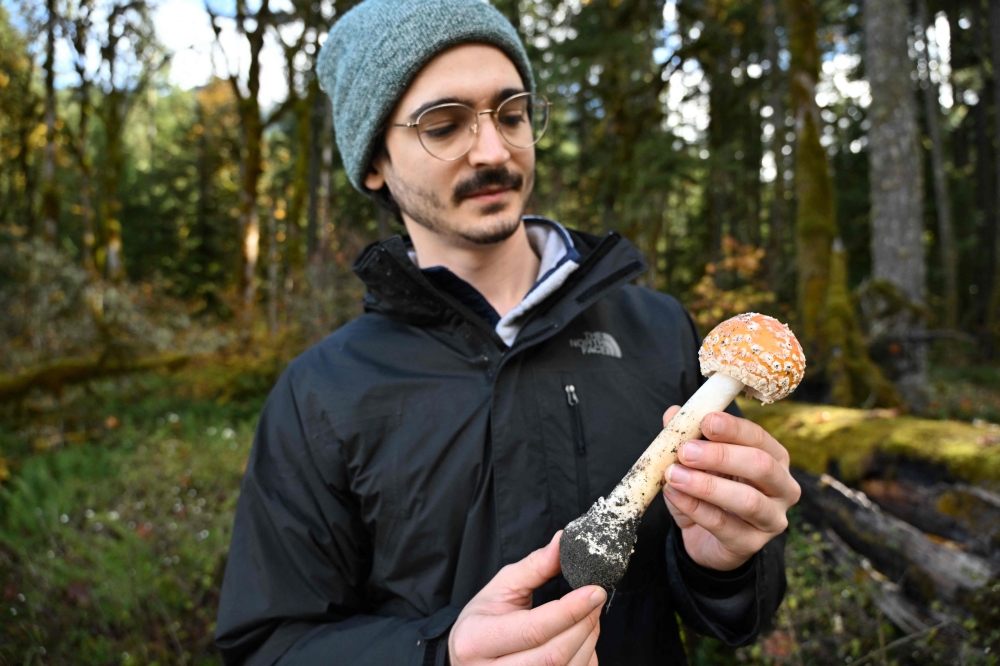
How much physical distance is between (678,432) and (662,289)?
34.0 ft

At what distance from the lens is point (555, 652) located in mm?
1230

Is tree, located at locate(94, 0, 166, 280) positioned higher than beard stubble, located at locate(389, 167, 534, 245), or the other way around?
tree, located at locate(94, 0, 166, 280)

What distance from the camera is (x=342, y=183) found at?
61.6 ft

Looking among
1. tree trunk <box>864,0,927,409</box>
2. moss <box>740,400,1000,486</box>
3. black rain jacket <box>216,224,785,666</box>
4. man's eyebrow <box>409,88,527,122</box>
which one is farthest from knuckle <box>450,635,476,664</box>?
tree trunk <box>864,0,927,409</box>

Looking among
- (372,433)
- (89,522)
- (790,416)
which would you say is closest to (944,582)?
(790,416)

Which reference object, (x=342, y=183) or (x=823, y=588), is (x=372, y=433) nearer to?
(x=823, y=588)

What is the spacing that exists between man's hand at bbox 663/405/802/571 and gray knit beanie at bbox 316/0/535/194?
1.52 meters

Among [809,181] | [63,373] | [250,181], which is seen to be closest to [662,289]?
[809,181]

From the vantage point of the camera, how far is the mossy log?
715 centimetres

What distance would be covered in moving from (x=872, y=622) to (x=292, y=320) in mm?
10172

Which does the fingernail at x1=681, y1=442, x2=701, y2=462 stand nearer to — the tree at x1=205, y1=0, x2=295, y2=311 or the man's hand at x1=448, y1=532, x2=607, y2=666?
the man's hand at x1=448, y1=532, x2=607, y2=666

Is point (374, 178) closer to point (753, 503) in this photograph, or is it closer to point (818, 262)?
point (753, 503)

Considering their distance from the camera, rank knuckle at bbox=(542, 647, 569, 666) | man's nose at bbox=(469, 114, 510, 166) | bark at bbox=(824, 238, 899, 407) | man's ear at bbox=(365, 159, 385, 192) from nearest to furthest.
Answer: knuckle at bbox=(542, 647, 569, 666) < man's nose at bbox=(469, 114, 510, 166) < man's ear at bbox=(365, 159, 385, 192) < bark at bbox=(824, 238, 899, 407)

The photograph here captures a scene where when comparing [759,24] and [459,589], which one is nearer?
[459,589]
